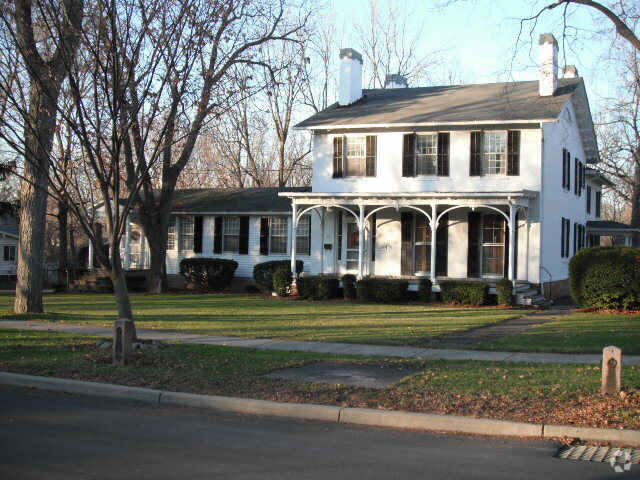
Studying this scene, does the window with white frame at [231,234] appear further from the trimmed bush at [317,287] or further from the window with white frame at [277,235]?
the trimmed bush at [317,287]

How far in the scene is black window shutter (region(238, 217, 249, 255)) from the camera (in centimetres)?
2984

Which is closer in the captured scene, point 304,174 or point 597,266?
point 597,266

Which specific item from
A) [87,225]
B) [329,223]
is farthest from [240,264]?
[87,225]

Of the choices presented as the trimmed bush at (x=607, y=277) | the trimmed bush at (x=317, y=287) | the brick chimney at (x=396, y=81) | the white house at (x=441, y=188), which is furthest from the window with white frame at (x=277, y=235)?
the trimmed bush at (x=607, y=277)

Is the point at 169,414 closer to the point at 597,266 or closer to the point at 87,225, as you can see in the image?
the point at 87,225

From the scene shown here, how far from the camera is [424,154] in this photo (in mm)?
24953

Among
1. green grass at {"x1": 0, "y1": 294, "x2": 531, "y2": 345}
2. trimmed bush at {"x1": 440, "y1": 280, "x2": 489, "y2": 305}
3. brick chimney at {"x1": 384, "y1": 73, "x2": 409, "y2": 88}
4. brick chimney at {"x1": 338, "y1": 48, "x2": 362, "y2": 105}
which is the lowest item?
green grass at {"x1": 0, "y1": 294, "x2": 531, "y2": 345}

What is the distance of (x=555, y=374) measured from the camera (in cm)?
1003

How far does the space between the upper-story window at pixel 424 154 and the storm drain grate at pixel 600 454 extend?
59.5 ft

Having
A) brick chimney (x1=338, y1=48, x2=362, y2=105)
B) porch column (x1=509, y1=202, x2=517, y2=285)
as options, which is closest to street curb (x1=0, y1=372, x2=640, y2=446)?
porch column (x1=509, y1=202, x2=517, y2=285)

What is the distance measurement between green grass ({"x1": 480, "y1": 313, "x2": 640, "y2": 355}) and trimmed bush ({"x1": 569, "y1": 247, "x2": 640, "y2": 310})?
1.05 m

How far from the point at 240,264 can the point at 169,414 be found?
70.3 feet

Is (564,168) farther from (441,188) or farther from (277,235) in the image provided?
(277,235)

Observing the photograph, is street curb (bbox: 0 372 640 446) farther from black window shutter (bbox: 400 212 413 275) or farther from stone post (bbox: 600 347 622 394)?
black window shutter (bbox: 400 212 413 275)
